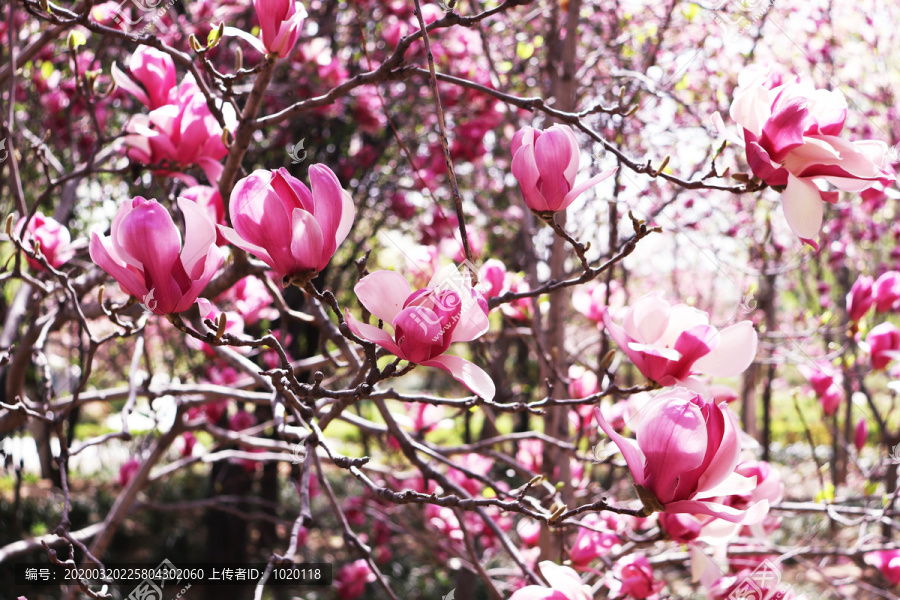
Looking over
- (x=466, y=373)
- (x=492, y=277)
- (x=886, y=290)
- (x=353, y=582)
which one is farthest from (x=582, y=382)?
(x=353, y=582)

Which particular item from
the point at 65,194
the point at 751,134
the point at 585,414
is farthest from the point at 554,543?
the point at 65,194

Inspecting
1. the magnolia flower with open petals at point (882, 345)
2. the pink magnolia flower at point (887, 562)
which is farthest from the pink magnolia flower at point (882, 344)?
the pink magnolia flower at point (887, 562)

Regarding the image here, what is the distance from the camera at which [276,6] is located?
90 cm

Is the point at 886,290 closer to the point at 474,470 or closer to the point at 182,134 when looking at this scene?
the point at 474,470

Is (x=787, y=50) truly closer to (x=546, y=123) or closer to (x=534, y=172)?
(x=546, y=123)

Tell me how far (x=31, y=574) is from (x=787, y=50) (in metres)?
5.37

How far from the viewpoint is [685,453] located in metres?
0.70

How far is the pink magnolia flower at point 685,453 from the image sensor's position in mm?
699

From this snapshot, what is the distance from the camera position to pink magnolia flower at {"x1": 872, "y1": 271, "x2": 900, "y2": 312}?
1814mm

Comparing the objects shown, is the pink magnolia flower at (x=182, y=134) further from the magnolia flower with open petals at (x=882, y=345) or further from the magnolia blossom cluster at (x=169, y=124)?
the magnolia flower with open petals at (x=882, y=345)

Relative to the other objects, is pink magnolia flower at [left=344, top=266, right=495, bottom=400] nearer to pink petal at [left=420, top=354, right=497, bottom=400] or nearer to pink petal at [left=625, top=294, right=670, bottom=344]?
pink petal at [left=420, top=354, right=497, bottom=400]

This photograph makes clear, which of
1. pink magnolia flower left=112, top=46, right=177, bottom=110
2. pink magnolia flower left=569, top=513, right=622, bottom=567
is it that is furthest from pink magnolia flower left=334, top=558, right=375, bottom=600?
pink magnolia flower left=112, top=46, right=177, bottom=110

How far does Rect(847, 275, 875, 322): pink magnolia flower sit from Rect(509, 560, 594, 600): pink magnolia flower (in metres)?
1.44

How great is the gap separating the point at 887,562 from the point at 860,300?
A: 26.9 inches
